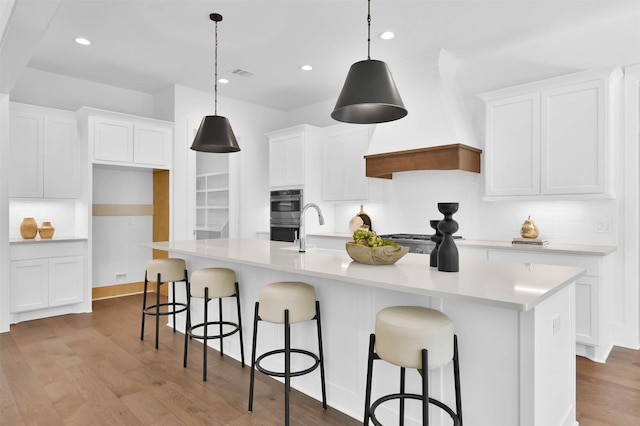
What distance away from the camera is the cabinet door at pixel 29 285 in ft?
14.0

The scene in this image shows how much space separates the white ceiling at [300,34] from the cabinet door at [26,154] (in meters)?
0.73

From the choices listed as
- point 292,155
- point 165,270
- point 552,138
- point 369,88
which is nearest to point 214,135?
point 165,270

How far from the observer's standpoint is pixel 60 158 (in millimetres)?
4699

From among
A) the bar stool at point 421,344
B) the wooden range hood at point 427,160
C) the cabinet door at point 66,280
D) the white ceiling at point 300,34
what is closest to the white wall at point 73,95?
the white ceiling at point 300,34

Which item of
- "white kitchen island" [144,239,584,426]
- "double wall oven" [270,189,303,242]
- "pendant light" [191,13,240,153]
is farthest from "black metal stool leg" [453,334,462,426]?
"double wall oven" [270,189,303,242]

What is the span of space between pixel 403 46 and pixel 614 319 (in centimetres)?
336

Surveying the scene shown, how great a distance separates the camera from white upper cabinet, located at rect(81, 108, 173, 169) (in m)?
4.72

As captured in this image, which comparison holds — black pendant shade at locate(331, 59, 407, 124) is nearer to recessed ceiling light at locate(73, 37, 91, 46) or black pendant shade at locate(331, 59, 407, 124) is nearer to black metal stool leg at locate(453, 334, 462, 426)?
black metal stool leg at locate(453, 334, 462, 426)

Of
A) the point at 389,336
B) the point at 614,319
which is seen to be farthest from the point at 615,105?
the point at 389,336

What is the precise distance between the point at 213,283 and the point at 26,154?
10.4 ft

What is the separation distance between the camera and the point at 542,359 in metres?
1.70

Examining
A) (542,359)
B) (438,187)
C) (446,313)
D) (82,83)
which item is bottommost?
(542,359)

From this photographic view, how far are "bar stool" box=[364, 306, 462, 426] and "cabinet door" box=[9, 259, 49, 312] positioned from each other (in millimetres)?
4288

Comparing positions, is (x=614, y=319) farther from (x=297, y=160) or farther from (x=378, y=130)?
(x=297, y=160)
